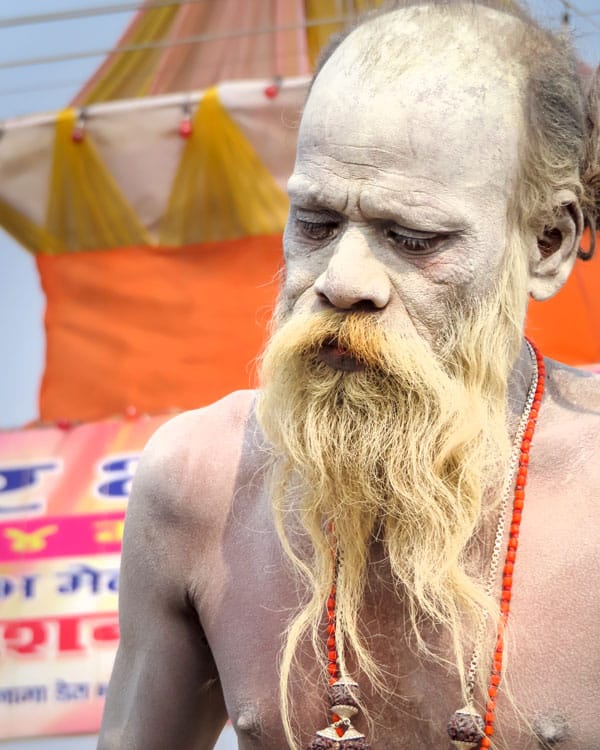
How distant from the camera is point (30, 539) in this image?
3.30 meters

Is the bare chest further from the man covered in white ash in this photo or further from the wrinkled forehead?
the wrinkled forehead

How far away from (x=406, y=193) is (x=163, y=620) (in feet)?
2.11

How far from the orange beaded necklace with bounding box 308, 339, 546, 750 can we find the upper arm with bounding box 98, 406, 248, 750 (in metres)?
0.23

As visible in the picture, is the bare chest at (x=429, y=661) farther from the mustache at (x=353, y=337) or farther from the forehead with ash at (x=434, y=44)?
the forehead with ash at (x=434, y=44)

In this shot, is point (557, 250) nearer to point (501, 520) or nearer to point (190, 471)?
point (501, 520)

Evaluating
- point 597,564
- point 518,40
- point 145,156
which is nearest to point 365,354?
point 597,564

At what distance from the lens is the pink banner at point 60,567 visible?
317 cm

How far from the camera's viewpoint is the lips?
1.43 metres

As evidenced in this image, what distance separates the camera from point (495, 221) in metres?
1.47

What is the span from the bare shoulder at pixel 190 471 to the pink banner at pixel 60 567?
5.30 ft

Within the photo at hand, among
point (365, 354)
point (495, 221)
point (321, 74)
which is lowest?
point (365, 354)

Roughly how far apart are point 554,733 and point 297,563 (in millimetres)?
360

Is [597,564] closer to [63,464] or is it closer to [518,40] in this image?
[518,40]

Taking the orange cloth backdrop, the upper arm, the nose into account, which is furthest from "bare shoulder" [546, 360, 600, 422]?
the orange cloth backdrop
